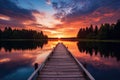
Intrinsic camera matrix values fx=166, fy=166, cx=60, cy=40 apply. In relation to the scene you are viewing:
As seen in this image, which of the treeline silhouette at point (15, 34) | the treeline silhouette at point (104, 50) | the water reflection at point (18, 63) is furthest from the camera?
the treeline silhouette at point (15, 34)

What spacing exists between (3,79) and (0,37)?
106m

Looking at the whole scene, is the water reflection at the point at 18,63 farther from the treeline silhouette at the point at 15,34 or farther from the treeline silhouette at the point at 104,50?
the treeline silhouette at the point at 15,34

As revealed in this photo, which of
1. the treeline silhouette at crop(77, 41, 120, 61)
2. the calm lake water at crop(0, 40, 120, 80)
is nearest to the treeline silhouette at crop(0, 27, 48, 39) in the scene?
the treeline silhouette at crop(77, 41, 120, 61)

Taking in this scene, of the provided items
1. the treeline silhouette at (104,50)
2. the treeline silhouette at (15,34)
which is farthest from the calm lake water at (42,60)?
the treeline silhouette at (15,34)

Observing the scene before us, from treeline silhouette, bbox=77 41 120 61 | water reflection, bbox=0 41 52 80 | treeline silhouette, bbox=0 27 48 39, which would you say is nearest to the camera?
water reflection, bbox=0 41 52 80

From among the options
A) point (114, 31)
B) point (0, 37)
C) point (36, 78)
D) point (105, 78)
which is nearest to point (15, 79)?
point (36, 78)

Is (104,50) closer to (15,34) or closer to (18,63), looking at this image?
(18,63)

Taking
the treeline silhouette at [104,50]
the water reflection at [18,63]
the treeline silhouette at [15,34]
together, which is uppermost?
the treeline silhouette at [15,34]

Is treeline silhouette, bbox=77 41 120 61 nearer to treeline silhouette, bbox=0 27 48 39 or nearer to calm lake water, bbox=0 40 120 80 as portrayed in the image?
calm lake water, bbox=0 40 120 80

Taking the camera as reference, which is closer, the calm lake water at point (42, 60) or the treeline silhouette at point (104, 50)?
the calm lake water at point (42, 60)

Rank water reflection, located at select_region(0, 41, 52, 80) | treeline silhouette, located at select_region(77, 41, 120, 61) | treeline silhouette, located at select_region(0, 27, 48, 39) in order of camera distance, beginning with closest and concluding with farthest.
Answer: water reflection, located at select_region(0, 41, 52, 80) < treeline silhouette, located at select_region(77, 41, 120, 61) < treeline silhouette, located at select_region(0, 27, 48, 39)

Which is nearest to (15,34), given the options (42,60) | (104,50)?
(104,50)

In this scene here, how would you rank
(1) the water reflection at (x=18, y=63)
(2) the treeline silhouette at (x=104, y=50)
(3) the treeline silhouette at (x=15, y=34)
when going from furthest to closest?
(3) the treeline silhouette at (x=15, y=34) → (2) the treeline silhouette at (x=104, y=50) → (1) the water reflection at (x=18, y=63)

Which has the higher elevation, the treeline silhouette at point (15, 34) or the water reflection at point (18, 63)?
the treeline silhouette at point (15, 34)
